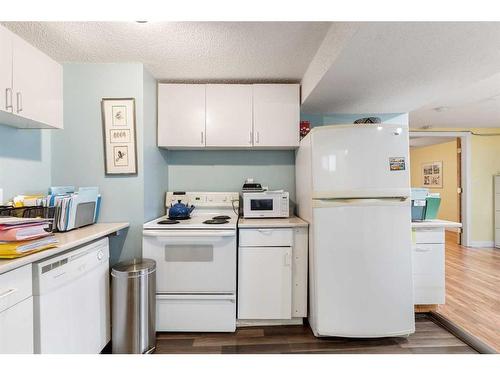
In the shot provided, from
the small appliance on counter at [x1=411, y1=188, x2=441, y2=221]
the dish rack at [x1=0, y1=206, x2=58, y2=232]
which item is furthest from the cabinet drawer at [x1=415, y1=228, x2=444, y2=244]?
the dish rack at [x1=0, y1=206, x2=58, y2=232]

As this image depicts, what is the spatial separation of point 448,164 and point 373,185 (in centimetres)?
539

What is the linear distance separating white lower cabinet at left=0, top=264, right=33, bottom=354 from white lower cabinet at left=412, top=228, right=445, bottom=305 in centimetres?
268

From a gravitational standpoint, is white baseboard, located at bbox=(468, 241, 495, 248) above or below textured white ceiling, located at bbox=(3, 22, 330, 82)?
below

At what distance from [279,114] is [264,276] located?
1.50 meters

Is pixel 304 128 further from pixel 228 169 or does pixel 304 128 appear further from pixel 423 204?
pixel 423 204

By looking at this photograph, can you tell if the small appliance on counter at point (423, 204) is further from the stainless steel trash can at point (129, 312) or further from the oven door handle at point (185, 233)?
the stainless steel trash can at point (129, 312)

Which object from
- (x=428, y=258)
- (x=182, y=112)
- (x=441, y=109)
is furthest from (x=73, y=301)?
(x=441, y=109)

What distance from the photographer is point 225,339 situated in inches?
77.4

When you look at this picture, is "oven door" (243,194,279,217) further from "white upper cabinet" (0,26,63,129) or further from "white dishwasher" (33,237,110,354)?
"white upper cabinet" (0,26,63,129)

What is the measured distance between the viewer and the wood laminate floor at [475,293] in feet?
6.79

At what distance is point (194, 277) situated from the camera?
2.00m

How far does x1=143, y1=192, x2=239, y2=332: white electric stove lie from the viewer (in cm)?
199
